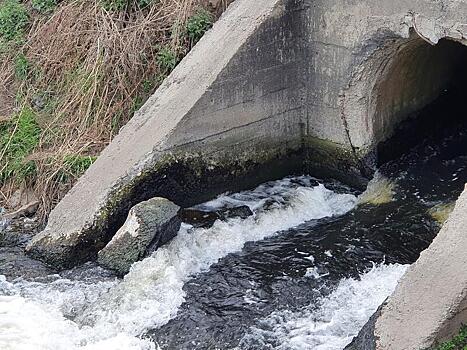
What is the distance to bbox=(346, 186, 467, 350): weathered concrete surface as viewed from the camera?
616cm

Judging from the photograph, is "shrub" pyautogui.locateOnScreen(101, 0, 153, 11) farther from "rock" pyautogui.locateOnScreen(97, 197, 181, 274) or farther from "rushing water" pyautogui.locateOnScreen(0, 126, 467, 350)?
"rock" pyautogui.locateOnScreen(97, 197, 181, 274)

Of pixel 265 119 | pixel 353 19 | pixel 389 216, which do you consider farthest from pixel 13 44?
pixel 389 216

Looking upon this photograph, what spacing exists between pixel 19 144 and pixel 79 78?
1.27 m

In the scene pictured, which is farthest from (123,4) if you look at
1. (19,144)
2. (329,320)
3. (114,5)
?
(329,320)

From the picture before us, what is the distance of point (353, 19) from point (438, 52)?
2.15 metres

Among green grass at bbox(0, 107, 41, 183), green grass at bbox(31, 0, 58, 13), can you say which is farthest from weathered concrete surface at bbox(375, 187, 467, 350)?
green grass at bbox(31, 0, 58, 13)

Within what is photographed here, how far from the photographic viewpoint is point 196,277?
859 centimetres

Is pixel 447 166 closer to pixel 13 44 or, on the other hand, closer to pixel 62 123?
pixel 62 123

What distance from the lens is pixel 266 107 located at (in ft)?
33.4

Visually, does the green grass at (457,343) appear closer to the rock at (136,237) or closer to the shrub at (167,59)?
the rock at (136,237)

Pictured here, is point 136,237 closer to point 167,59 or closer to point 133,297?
point 133,297

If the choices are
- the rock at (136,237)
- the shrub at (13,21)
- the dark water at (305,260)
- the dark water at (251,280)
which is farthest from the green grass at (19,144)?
the dark water at (305,260)

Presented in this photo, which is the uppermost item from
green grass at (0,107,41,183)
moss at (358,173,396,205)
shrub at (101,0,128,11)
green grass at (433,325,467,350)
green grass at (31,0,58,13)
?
shrub at (101,0,128,11)

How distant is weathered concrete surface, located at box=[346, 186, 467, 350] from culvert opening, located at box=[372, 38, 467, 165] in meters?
4.01
